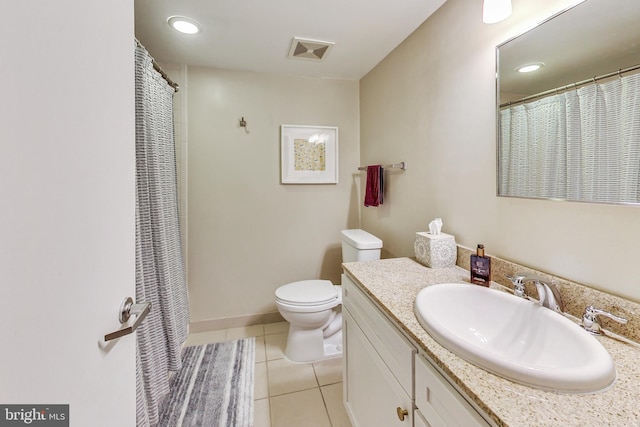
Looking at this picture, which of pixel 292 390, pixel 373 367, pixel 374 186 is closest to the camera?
pixel 373 367

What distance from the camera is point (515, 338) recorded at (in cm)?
86

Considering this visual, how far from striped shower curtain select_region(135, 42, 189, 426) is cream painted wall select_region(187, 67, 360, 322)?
45 cm

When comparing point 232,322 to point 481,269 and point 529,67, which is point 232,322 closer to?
point 481,269

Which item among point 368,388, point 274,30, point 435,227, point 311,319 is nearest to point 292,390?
point 311,319

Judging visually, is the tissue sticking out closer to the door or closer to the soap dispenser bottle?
the soap dispenser bottle

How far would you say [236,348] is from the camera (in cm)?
205

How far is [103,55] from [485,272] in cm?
139

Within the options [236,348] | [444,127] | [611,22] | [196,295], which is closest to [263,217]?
[196,295]

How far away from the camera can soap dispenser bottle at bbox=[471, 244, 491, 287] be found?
3.48 ft

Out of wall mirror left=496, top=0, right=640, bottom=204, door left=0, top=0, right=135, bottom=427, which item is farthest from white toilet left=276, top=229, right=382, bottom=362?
door left=0, top=0, right=135, bottom=427

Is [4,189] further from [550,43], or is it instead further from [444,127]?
[444,127]

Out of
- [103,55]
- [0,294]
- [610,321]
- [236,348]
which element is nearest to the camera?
[0,294]

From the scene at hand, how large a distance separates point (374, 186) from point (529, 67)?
47.3 inches

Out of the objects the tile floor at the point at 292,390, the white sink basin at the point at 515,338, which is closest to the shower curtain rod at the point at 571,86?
the white sink basin at the point at 515,338
